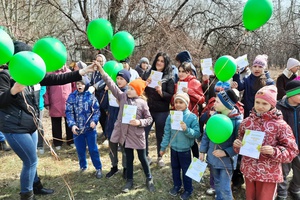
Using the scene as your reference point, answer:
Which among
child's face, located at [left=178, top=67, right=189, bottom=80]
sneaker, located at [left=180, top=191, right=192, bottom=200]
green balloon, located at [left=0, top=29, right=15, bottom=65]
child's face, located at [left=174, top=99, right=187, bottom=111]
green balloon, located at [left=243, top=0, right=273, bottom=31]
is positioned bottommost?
sneaker, located at [left=180, top=191, right=192, bottom=200]

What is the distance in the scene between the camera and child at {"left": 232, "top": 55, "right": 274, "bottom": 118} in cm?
389

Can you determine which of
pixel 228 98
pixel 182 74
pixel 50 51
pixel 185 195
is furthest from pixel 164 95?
pixel 50 51

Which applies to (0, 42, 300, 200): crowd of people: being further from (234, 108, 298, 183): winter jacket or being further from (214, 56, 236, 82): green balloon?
(214, 56, 236, 82): green balloon

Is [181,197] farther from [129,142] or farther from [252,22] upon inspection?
[252,22]

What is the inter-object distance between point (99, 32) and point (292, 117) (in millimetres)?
2593

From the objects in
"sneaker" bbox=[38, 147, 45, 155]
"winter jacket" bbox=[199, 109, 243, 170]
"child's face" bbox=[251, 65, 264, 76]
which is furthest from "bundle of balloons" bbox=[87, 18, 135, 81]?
"sneaker" bbox=[38, 147, 45, 155]

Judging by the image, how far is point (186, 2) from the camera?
Answer: 409 inches

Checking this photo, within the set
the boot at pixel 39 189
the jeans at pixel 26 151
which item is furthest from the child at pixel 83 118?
the jeans at pixel 26 151

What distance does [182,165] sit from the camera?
3404 mm

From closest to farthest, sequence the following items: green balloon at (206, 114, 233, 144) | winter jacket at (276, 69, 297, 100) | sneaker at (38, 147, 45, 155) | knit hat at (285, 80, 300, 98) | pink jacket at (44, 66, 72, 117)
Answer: green balloon at (206, 114, 233, 144), knit hat at (285, 80, 300, 98), winter jacket at (276, 69, 297, 100), sneaker at (38, 147, 45, 155), pink jacket at (44, 66, 72, 117)

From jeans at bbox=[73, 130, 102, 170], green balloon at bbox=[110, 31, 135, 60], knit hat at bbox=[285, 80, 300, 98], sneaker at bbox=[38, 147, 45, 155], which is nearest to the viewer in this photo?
knit hat at bbox=[285, 80, 300, 98]

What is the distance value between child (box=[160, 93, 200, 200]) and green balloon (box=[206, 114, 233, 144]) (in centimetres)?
48

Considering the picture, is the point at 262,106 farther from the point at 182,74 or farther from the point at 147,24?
the point at 147,24

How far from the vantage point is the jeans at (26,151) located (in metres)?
2.78
